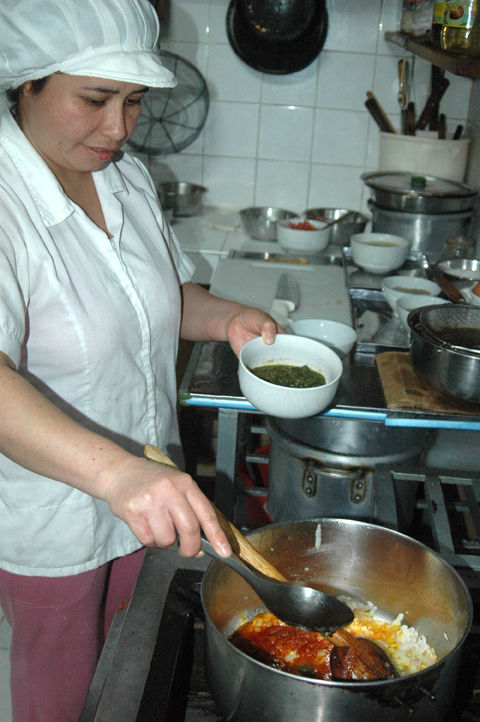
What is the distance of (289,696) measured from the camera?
2.03ft

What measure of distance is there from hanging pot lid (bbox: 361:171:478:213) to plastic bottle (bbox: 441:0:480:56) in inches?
28.2

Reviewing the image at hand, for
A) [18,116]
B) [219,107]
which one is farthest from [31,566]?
[219,107]

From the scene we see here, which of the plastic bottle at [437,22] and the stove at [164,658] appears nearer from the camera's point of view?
the stove at [164,658]

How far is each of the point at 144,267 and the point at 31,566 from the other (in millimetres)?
556

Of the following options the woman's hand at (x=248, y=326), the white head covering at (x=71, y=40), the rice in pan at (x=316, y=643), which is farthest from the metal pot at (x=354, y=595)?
the white head covering at (x=71, y=40)

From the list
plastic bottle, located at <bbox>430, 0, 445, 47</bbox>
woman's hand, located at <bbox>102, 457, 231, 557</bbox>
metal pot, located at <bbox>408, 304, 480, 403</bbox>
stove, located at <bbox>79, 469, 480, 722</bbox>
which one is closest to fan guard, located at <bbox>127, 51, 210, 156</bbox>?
plastic bottle, located at <bbox>430, 0, 445, 47</bbox>

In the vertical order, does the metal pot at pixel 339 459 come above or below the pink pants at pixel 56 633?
above

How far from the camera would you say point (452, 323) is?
55.8 inches

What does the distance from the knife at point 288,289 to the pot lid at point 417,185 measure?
1.60 ft

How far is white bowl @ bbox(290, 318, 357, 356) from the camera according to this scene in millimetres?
1586

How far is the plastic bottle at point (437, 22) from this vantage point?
5.46 ft

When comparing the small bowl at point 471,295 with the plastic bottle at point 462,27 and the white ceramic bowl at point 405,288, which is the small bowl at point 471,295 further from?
the plastic bottle at point 462,27

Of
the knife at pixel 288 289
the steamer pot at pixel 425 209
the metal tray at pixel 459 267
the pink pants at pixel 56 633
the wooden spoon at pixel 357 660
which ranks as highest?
the steamer pot at pixel 425 209

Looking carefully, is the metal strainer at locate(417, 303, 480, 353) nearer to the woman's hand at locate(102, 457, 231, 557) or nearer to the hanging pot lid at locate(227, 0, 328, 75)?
the woman's hand at locate(102, 457, 231, 557)
